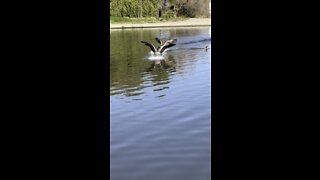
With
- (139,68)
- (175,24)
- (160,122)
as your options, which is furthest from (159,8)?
(160,122)

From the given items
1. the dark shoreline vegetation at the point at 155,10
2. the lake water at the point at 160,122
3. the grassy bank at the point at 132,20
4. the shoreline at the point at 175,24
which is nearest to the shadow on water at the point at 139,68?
the lake water at the point at 160,122

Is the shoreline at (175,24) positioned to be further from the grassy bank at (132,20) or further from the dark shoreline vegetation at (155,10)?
the dark shoreline vegetation at (155,10)

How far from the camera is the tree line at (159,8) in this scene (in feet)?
168

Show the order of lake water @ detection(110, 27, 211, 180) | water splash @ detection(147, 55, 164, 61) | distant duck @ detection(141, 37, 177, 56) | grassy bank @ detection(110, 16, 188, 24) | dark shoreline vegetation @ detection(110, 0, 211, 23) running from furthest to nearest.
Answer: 1. dark shoreline vegetation @ detection(110, 0, 211, 23)
2. grassy bank @ detection(110, 16, 188, 24)
3. water splash @ detection(147, 55, 164, 61)
4. distant duck @ detection(141, 37, 177, 56)
5. lake water @ detection(110, 27, 211, 180)

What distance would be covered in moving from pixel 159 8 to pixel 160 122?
155 feet

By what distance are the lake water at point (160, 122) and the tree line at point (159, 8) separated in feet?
104

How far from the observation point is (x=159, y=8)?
55.6 meters

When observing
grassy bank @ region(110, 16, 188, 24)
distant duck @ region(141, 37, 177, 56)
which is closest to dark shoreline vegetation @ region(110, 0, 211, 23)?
grassy bank @ region(110, 16, 188, 24)

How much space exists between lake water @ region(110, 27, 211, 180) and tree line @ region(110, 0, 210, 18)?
31.6m

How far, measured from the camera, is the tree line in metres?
51.2

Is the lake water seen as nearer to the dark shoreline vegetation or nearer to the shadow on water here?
the shadow on water

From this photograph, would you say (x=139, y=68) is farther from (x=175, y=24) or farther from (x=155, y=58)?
(x=175, y=24)
